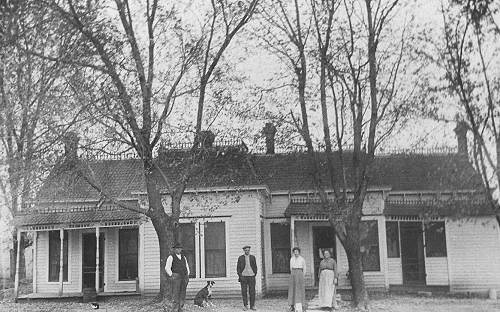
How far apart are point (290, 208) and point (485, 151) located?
10619 mm

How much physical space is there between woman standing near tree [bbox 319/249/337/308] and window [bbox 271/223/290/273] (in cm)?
651

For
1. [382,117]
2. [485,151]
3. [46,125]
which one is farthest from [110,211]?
[485,151]

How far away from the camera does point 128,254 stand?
1003 inches

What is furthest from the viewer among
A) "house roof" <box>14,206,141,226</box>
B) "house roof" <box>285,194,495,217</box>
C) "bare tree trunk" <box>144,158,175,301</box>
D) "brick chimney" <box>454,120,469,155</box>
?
"house roof" <box>14,206,141,226</box>

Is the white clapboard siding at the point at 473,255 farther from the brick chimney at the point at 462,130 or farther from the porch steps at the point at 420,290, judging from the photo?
the brick chimney at the point at 462,130

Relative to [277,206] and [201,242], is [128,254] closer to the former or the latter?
[201,242]

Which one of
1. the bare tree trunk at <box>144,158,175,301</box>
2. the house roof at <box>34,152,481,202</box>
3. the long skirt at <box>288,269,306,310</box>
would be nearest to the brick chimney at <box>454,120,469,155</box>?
the house roof at <box>34,152,481,202</box>

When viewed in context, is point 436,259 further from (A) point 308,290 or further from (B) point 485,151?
(B) point 485,151

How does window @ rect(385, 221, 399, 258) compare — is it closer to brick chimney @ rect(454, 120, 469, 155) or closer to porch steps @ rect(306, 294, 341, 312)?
porch steps @ rect(306, 294, 341, 312)

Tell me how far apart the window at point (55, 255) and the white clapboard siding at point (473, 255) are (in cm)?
1514

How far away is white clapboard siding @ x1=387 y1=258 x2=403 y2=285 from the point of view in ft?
83.5

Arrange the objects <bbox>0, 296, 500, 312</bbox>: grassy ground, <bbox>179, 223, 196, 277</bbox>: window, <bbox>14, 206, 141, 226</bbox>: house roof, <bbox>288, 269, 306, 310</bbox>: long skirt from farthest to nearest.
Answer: <bbox>14, 206, 141, 226</bbox>: house roof < <bbox>179, 223, 196, 277</bbox>: window < <bbox>0, 296, 500, 312</bbox>: grassy ground < <bbox>288, 269, 306, 310</bbox>: long skirt

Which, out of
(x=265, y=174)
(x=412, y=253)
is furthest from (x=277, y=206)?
(x=412, y=253)

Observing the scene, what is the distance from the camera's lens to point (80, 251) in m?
25.8
